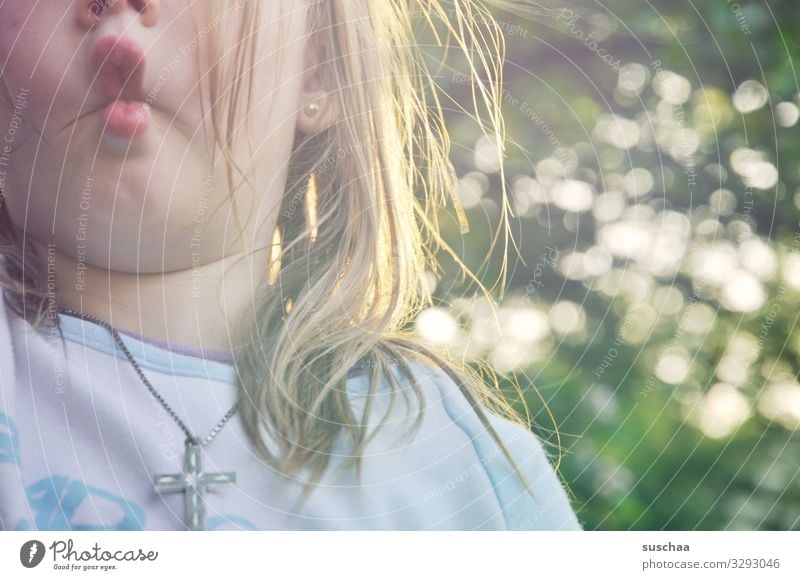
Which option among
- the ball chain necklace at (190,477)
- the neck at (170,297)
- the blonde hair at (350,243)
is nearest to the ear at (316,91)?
the blonde hair at (350,243)

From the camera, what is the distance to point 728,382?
31.6 inches

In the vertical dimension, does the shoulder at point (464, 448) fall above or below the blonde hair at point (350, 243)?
below

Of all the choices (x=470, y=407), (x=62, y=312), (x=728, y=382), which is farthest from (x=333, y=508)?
(x=728, y=382)

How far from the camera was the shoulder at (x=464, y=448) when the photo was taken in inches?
27.4

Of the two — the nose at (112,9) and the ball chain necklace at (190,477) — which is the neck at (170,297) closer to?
the ball chain necklace at (190,477)

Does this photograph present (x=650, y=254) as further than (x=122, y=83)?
Yes

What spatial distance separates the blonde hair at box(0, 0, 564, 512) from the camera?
0.69 meters

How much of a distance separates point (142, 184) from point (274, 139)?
0.34ft

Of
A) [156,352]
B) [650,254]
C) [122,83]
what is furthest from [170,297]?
[650,254]

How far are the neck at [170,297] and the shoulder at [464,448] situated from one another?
0.11 meters

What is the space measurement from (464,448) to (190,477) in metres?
0.21

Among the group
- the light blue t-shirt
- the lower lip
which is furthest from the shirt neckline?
the lower lip

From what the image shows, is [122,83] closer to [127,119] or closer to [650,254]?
[127,119]

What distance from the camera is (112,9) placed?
0.66 meters
